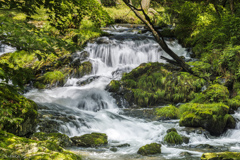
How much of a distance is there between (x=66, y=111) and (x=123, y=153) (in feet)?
12.9

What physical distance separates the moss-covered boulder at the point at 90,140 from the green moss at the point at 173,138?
1.89m

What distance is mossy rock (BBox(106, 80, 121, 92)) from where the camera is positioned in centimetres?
1062

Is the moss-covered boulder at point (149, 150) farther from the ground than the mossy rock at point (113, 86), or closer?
closer

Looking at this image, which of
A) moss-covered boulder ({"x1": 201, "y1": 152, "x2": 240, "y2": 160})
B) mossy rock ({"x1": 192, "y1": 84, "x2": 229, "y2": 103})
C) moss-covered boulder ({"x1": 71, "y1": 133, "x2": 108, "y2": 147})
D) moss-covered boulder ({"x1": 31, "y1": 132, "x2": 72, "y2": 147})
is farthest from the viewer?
mossy rock ({"x1": 192, "y1": 84, "x2": 229, "y2": 103})

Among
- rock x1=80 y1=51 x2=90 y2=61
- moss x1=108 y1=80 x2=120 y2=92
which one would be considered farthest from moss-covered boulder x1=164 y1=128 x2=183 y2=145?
rock x1=80 y1=51 x2=90 y2=61

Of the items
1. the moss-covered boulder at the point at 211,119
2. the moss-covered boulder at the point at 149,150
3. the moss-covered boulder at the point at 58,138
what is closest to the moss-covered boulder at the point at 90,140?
the moss-covered boulder at the point at 58,138

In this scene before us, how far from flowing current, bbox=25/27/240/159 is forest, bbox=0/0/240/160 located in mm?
37

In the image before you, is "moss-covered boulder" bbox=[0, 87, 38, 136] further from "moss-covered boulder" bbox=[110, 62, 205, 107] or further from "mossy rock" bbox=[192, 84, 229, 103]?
"mossy rock" bbox=[192, 84, 229, 103]

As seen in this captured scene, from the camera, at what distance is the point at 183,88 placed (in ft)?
32.3

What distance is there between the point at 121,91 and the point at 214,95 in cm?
426

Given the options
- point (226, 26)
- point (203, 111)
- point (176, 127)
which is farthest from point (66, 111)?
point (226, 26)

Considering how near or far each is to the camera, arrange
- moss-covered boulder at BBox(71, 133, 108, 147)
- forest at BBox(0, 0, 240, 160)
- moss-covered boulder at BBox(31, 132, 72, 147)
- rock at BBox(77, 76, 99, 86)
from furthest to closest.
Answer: rock at BBox(77, 76, 99, 86) < moss-covered boulder at BBox(71, 133, 108, 147) < moss-covered boulder at BBox(31, 132, 72, 147) < forest at BBox(0, 0, 240, 160)

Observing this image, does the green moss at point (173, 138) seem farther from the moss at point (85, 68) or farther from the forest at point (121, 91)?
the moss at point (85, 68)

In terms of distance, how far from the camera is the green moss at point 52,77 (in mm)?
11602
